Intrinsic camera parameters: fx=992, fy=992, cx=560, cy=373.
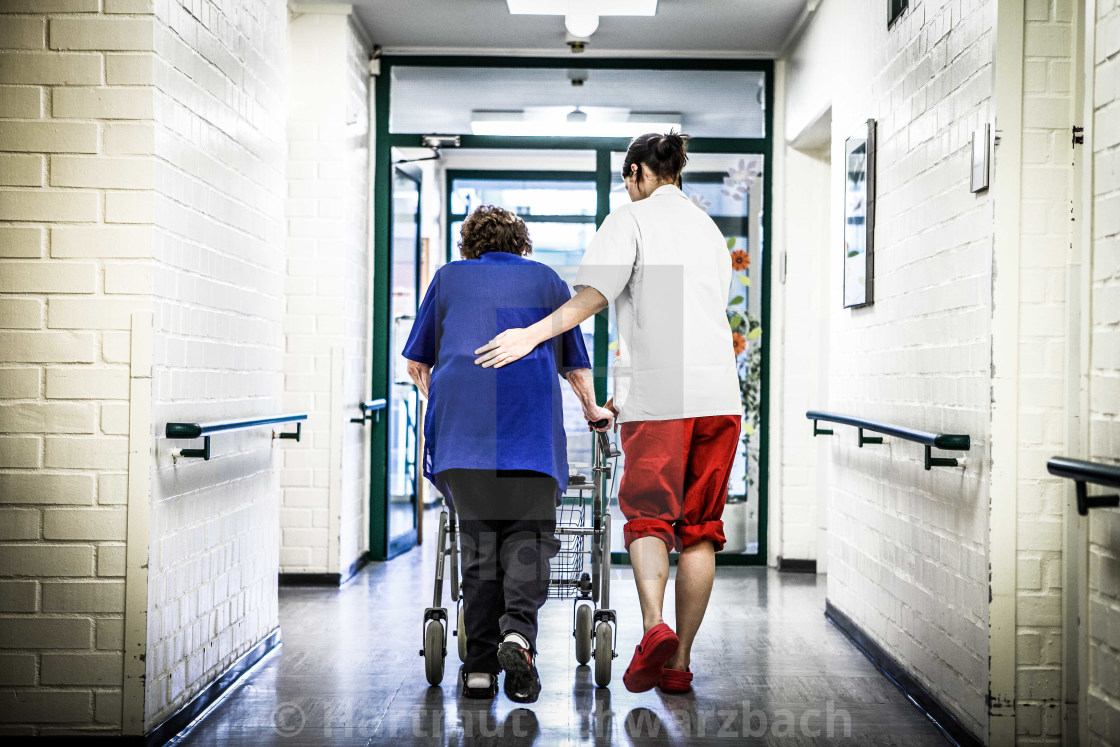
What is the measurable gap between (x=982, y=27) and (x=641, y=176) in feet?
3.28

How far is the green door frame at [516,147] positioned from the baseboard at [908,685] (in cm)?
160

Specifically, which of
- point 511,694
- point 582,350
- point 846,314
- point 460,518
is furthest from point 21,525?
point 846,314

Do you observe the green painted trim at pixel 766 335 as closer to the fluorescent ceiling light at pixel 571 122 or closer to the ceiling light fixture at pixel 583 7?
the fluorescent ceiling light at pixel 571 122

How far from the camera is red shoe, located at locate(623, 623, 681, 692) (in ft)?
8.61

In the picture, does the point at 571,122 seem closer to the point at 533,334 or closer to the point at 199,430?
the point at 533,334

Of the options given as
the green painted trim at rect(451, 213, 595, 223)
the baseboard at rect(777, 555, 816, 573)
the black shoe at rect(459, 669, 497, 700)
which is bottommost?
the baseboard at rect(777, 555, 816, 573)

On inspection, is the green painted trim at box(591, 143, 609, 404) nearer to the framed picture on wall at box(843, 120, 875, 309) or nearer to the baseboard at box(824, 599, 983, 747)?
the framed picture on wall at box(843, 120, 875, 309)

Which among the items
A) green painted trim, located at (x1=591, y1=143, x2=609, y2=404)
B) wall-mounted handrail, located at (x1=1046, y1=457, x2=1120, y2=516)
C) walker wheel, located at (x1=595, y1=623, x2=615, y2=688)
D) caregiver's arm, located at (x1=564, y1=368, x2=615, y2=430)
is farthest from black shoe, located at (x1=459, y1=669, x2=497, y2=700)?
green painted trim, located at (x1=591, y1=143, x2=609, y2=404)

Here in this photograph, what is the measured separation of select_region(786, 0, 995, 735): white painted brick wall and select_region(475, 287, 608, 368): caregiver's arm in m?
1.00

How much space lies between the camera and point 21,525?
2383mm

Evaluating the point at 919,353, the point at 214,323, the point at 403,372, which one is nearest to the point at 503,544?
the point at 214,323

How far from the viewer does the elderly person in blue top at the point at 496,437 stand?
2.77 meters

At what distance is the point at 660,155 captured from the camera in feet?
9.76

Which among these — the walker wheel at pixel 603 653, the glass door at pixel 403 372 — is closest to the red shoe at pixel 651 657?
the walker wheel at pixel 603 653
